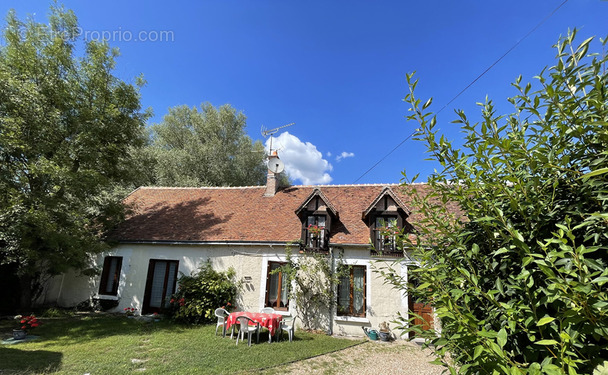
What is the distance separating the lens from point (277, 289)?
11.3m

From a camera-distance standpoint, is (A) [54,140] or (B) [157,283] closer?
(A) [54,140]

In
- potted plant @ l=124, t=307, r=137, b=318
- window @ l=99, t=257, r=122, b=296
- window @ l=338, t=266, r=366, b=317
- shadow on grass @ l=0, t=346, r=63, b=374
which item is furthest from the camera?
window @ l=99, t=257, r=122, b=296

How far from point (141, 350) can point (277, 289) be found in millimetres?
5166

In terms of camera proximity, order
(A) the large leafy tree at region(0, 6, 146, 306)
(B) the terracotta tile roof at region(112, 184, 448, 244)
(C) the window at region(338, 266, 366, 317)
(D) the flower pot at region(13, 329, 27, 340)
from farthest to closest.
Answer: (B) the terracotta tile roof at region(112, 184, 448, 244), (C) the window at region(338, 266, 366, 317), (A) the large leafy tree at region(0, 6, 146, 306), (D) the flower pot at region(13, 329, 27, 340)

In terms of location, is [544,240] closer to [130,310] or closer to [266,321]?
[266,321]

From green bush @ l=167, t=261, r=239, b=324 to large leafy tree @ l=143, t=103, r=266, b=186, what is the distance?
12.8m

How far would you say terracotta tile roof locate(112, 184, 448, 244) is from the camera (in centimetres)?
1185

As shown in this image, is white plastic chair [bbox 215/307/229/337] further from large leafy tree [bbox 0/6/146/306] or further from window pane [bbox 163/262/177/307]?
large leafy tree [bbox 0/6/146/306]

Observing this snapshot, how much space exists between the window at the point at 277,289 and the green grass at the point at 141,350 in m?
1.40

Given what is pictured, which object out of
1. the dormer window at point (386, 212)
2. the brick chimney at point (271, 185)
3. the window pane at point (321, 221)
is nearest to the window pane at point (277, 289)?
the window pane at point (321, 221)

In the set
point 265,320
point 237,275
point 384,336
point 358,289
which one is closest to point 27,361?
point 265,320

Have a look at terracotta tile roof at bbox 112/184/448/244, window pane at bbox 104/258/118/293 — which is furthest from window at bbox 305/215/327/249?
window pane at bbox 104/258/118/293

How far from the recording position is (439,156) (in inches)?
83.8

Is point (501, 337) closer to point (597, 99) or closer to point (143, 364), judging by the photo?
point (597, 99)
